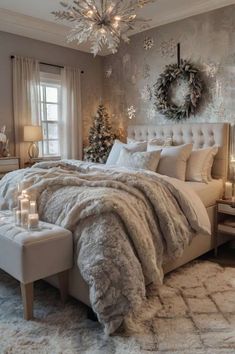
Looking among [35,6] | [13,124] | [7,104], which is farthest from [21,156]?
[35,6]

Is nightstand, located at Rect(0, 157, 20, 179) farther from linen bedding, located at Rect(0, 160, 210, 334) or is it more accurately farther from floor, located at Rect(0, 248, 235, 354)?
floor, located at Rect(0, 248, 235, 354)

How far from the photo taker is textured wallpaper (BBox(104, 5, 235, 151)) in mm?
4012

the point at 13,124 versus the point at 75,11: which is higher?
the point at 75,11

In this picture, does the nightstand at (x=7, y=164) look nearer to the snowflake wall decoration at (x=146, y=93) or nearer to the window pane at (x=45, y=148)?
the window pane at (x=45, y=148)

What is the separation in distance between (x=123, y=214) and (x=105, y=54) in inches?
173

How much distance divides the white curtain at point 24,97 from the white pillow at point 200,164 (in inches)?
102

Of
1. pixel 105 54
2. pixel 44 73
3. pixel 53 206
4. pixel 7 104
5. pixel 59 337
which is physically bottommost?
pixel 59 337

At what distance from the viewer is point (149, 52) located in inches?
197

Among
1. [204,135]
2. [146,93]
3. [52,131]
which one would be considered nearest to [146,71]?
[146,93]

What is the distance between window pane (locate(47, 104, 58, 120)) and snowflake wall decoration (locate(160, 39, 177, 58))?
197cm

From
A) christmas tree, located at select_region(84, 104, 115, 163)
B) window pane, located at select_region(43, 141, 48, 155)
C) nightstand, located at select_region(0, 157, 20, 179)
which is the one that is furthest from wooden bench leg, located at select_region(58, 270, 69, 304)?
window pane, located at select_region(43, 141, 48, 155)

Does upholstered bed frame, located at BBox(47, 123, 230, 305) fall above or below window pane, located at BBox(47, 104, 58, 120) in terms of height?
below

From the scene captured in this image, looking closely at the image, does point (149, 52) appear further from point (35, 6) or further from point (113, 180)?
point (113, 180)

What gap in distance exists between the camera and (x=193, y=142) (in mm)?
4270
